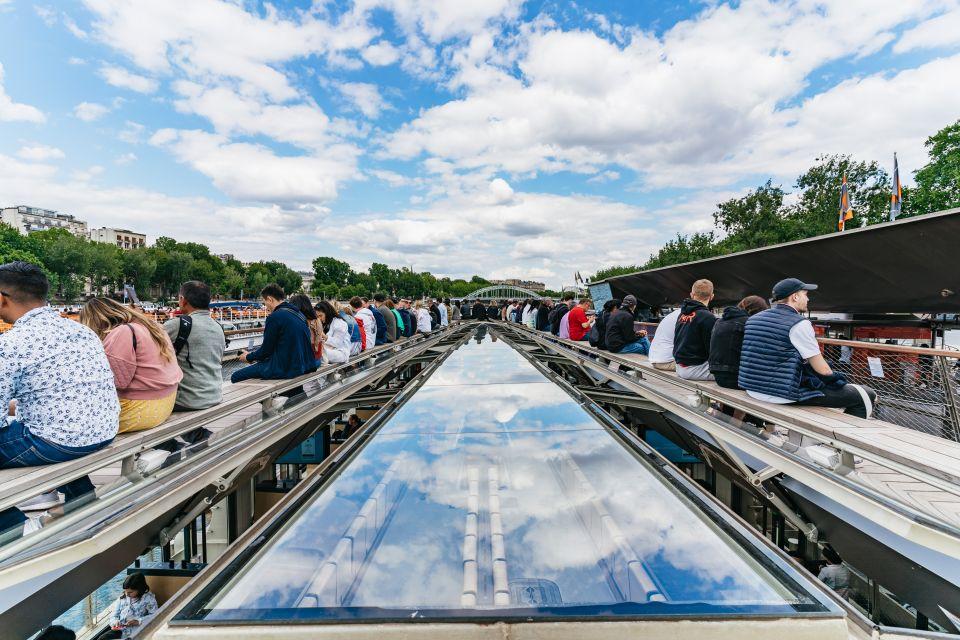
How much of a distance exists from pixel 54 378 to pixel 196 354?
64.8 inches

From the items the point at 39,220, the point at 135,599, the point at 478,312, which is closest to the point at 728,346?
the point at 135,599

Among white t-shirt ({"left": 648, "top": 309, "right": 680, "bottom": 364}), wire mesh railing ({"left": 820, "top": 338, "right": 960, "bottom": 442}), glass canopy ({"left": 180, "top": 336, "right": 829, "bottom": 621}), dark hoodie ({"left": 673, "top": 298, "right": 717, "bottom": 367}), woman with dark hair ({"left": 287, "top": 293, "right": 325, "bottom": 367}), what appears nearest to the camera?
glass canopy ({"left": 180, "top": 336, "right": 829, "bottom": 621})

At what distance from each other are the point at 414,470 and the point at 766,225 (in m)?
44.4

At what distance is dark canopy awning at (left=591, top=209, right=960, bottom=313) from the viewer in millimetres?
8359

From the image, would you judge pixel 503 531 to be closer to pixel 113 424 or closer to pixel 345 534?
pixel 345 534

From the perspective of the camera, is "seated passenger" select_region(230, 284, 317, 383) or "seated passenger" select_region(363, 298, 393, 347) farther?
"seated passenger" select_region(363, 298, 393, 347)

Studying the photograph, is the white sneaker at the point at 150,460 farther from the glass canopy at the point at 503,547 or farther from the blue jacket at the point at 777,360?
the blue jacket at the point at 777,360

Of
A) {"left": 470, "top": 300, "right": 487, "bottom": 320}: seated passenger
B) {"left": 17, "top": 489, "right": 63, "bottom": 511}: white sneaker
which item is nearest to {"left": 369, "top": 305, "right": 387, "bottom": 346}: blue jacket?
{"left": 17, "top": 489, "right": 63, "bottom": 511}: white sneaker

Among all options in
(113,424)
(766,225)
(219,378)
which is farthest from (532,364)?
(766,225)

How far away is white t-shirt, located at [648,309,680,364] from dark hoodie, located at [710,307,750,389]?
55.9 inches

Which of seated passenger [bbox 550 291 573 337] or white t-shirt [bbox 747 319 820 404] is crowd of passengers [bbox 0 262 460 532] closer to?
white t-shirt [bbox 747 319 820 404]

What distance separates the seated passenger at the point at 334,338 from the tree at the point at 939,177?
123 ft

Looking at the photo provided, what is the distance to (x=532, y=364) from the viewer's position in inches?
267

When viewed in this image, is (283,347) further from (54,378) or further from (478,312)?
(478,312)
